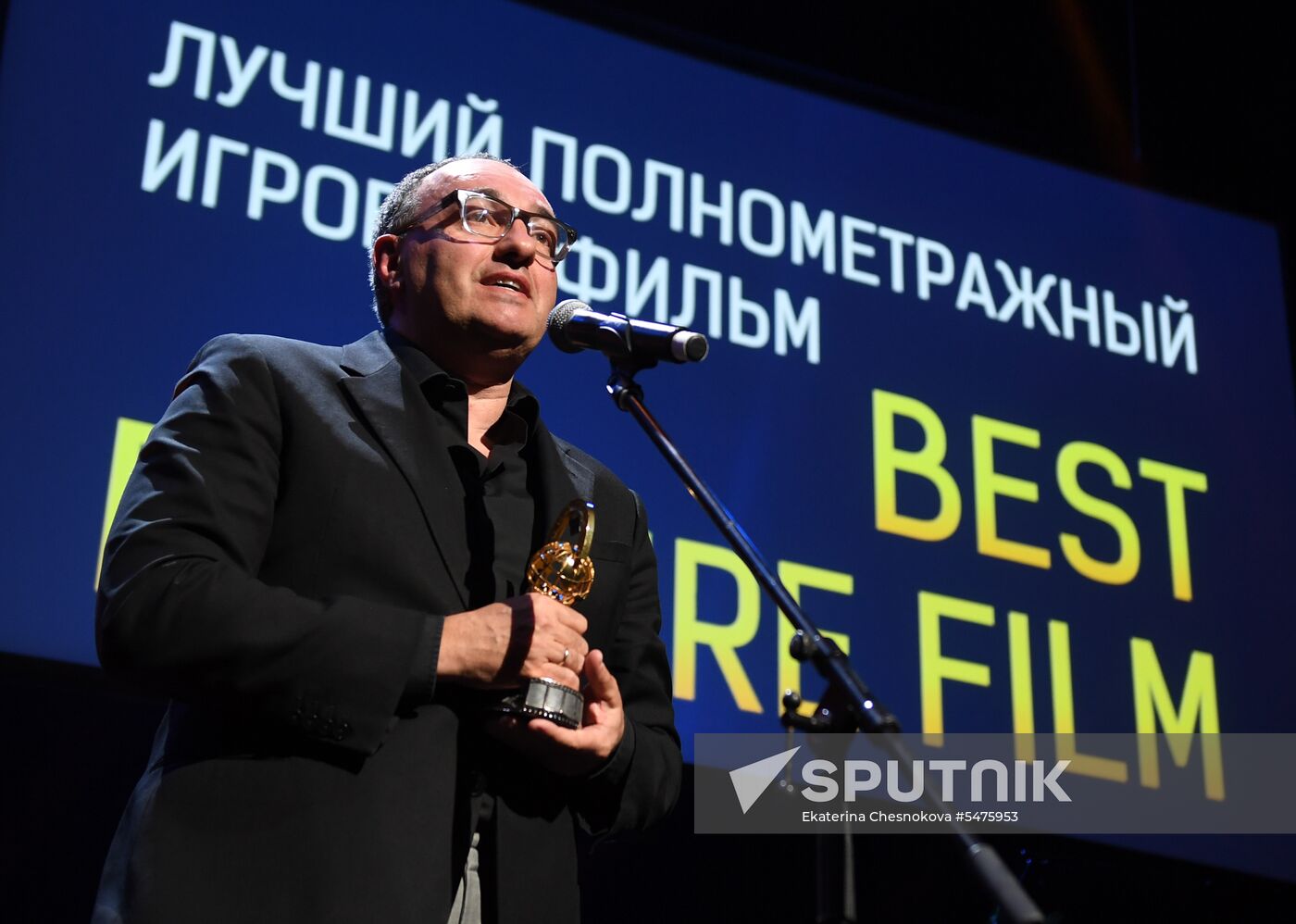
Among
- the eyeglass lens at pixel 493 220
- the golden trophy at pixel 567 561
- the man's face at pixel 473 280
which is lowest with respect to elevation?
the golden trophy at pixel 567 561

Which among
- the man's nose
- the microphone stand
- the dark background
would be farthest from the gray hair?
the dark background

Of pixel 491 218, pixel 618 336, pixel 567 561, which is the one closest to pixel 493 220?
pixel 491 218

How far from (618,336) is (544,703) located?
2.13 ft

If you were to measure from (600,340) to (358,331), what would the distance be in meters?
1.29

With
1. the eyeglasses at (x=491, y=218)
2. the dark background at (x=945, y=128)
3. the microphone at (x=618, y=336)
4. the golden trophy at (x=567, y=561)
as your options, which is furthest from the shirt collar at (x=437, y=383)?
the dark background at (x=945, y=128)

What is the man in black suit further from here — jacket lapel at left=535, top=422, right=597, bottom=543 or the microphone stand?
the microphone stand

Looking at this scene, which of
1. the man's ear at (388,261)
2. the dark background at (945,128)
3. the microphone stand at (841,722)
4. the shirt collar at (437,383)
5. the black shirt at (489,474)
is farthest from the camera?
the dark background at (945,128)

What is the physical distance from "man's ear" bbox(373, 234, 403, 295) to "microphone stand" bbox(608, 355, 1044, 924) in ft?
2.11

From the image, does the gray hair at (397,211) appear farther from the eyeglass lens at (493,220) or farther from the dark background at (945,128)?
the dark background at (945,128)

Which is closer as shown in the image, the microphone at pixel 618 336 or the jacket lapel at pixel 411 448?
the jacket lapel at pixel 411 448

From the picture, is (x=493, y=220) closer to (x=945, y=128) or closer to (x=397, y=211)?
(x=397, y=211)

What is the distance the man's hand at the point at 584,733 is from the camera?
1.60 meters

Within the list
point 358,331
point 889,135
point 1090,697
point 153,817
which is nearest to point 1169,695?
point 1090,697

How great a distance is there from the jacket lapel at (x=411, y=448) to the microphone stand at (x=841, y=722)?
1.00ft
